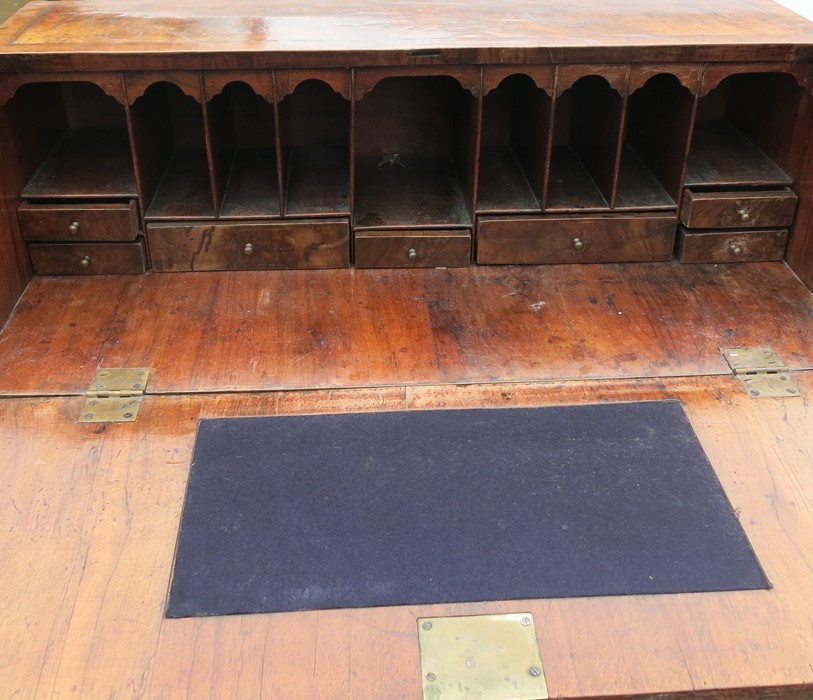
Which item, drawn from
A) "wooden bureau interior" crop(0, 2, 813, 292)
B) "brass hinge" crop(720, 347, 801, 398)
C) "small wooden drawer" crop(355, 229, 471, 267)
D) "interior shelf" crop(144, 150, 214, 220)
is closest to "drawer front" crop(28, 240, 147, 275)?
"wooden bureau interior" crop(0, 2, 813, 292)

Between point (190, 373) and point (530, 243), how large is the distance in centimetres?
102

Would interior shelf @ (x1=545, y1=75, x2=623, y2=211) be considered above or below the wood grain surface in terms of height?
above

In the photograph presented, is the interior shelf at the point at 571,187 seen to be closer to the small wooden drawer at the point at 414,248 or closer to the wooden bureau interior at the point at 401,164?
the wooden bureau interior at the point at 401,164

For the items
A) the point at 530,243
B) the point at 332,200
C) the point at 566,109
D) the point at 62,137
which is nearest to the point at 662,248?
the point at 530,243

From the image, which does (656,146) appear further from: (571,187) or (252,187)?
(252,187)

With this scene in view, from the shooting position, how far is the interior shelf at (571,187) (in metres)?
2.57

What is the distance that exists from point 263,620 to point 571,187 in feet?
5.27

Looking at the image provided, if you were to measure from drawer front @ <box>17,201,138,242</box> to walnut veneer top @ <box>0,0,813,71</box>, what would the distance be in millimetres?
379

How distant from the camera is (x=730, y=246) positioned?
8.57 ft

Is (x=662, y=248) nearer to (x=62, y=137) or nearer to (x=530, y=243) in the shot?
(x=530, y=243)

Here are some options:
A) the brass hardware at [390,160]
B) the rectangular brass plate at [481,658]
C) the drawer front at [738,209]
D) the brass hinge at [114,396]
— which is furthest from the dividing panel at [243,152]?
the rectangular brass plate at [481,658]

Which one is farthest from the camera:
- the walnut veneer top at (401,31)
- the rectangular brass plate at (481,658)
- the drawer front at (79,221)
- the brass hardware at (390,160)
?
the brass hardware at (390,160)

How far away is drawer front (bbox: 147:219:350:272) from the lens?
253 cm

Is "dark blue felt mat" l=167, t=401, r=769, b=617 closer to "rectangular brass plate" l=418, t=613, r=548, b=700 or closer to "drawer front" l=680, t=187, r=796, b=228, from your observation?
"rectangular brass plate" l=418, t=613, r=548, b=700
